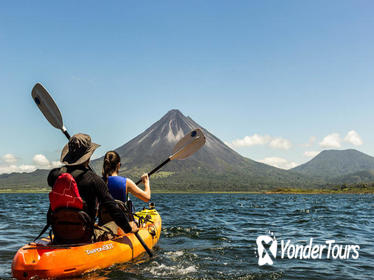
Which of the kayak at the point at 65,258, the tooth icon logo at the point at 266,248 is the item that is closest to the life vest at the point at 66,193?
the kayak at the point at 65,258

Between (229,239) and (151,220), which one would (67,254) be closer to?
(151,220)

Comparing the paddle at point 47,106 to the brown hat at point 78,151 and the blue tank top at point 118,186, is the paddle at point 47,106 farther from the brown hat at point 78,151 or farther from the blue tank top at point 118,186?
the brown hat at point 78,151

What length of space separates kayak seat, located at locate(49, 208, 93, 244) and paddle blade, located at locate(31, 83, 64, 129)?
5186mm

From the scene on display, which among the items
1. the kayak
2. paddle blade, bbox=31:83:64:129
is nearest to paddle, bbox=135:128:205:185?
paddle blade, bbox=31:83:64:129

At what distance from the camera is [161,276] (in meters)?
6.77

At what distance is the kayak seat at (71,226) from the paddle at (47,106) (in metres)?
5.02

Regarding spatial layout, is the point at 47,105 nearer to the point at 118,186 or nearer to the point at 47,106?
the point at 47,106

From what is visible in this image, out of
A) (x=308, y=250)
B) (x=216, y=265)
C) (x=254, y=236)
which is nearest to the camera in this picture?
(x=216, y=265)

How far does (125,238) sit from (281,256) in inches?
167

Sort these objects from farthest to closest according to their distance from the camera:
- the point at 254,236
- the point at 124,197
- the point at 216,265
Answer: the point at 254,236 → the point at 216,265 → the point at 124,197

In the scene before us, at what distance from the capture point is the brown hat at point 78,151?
589 centimetres

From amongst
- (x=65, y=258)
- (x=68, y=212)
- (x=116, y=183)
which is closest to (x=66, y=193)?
Answer: (x=68, y=212)

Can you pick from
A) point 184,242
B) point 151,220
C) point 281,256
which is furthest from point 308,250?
point 151,220

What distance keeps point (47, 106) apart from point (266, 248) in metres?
8.41
